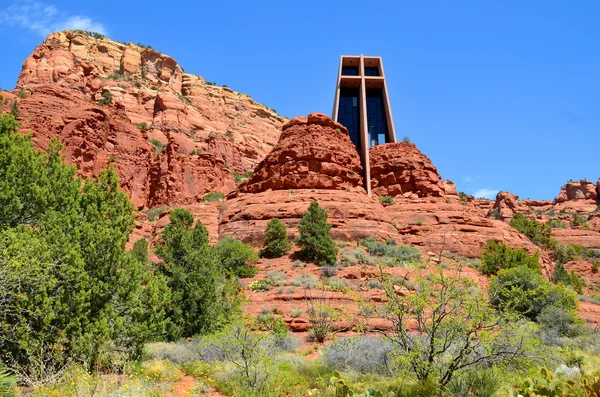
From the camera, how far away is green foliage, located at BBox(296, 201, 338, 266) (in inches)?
945

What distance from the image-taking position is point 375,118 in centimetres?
4525

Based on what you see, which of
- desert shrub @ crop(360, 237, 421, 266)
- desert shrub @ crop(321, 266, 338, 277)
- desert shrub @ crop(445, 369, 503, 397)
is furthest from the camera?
desert shrub @ crop(360, 237, 421, 266)

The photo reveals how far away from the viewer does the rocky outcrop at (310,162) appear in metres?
33.6

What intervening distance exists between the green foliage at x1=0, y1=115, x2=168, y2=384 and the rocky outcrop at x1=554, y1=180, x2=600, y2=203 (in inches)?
3031

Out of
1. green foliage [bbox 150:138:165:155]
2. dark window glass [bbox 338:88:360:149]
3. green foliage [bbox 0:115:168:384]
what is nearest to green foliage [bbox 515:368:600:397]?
green foliage [bbox 0:115:168:384]

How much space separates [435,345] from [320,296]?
10.5 m

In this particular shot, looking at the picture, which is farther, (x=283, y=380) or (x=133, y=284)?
(x=133, y=284)

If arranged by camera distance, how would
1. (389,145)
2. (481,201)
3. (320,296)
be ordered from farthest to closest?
(481,201) < (389,145) < (320,296)

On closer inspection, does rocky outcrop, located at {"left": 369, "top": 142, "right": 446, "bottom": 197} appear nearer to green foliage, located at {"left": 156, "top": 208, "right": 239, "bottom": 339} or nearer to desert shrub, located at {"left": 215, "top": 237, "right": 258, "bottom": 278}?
desert shrub, located at {"left": 215, "top": 237, "right": 258, "bottom": 278}

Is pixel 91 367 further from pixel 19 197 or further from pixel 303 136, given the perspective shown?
pixel 303 136

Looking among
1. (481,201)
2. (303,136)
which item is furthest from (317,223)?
(481,201)

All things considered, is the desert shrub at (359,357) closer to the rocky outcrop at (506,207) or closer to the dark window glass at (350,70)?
the dark window glass at (350,70)

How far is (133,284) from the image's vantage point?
1130 cm

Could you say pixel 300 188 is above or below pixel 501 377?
above
